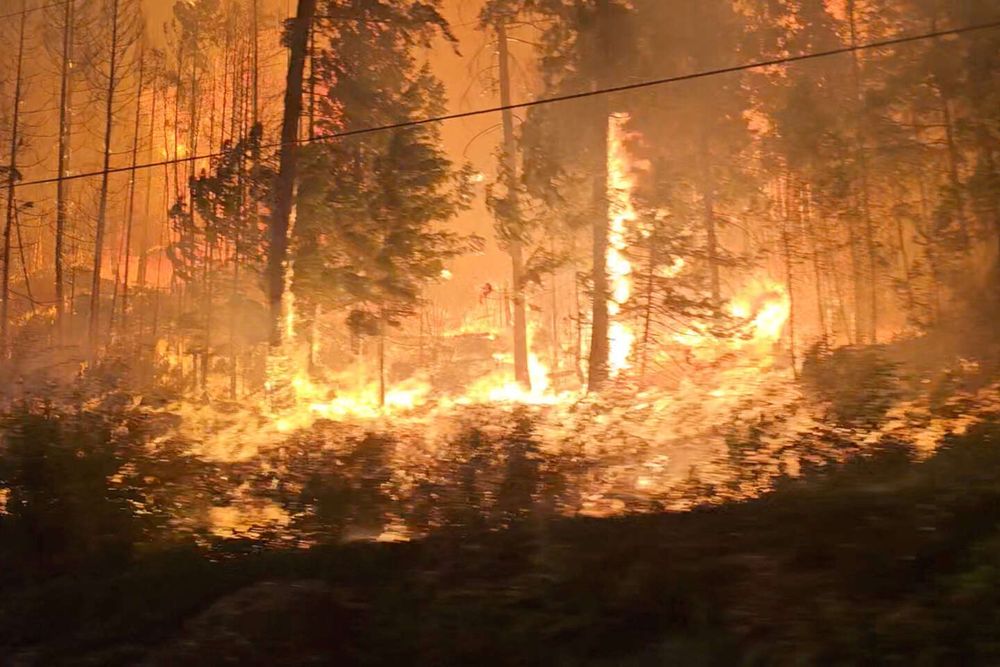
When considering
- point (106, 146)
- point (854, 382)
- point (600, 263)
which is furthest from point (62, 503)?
point (106, 146)

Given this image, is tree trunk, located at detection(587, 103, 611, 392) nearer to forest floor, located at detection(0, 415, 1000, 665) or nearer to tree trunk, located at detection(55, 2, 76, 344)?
forest floor, located at detection(0, 415, 1000, 665)

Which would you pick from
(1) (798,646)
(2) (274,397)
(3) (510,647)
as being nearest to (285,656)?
(3) (510,647)

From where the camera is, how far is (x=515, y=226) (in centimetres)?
1451

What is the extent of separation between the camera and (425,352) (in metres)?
17.3

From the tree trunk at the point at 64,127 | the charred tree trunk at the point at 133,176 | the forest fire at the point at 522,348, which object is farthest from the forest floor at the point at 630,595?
the tree trunk at the point at 64,127

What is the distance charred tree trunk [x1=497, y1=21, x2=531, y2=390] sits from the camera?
14.5m

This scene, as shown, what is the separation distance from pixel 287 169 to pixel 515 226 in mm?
4332

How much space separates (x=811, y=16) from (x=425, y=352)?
10.0 metres

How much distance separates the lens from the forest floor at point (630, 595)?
4.75 metres

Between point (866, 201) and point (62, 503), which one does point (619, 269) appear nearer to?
point (866, 201)

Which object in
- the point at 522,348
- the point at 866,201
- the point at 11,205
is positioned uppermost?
the point at 11,205

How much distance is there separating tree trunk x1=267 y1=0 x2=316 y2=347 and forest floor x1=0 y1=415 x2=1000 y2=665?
26.2ft

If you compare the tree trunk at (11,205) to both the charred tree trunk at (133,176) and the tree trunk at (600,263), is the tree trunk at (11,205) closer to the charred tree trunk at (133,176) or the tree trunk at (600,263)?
the charred tree trunk at (133,176)

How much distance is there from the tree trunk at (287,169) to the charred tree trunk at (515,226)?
380cm
